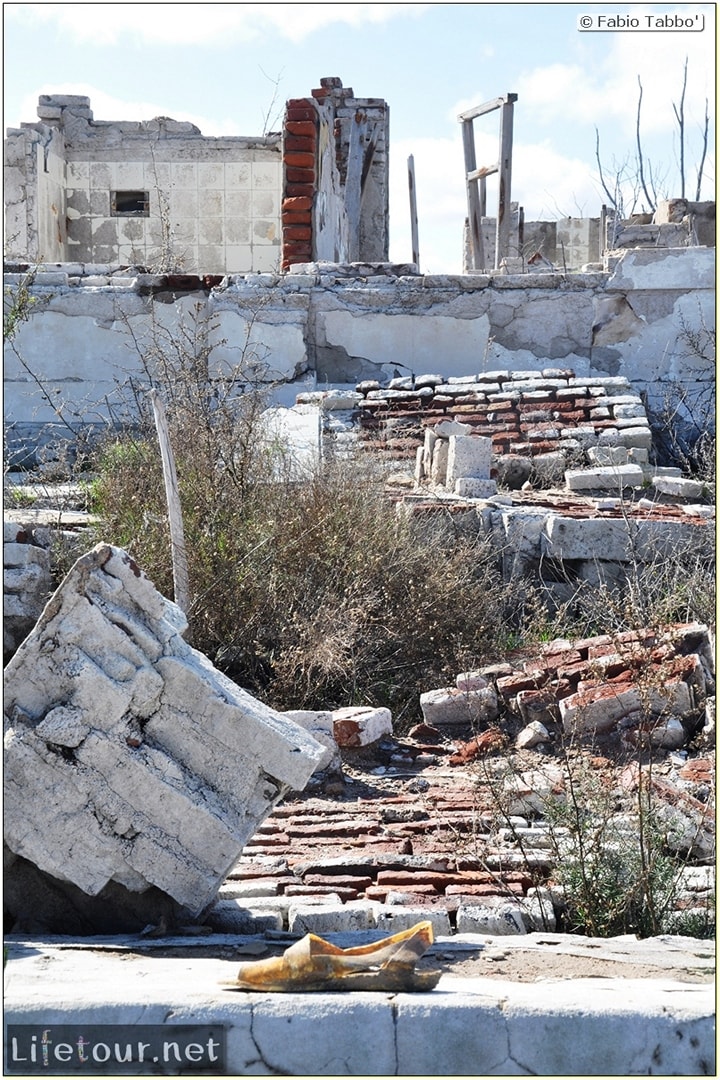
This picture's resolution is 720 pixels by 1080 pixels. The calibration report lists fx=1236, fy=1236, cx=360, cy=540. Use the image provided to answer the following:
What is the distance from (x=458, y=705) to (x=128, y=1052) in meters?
3.63

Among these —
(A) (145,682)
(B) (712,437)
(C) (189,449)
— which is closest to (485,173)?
(B) (712,437)

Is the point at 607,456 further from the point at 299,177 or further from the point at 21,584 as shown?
the point at 299,177

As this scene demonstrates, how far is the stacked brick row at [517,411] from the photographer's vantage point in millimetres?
8734

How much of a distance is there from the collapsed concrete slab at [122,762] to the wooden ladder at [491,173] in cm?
999

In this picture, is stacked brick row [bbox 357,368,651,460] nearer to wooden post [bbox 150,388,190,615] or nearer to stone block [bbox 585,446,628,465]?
stone block [bbox 585,446,628,465]

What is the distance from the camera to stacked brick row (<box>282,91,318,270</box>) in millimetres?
11531

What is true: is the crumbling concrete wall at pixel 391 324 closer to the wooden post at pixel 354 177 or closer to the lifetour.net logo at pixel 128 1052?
the wooden post at pixel 354 177

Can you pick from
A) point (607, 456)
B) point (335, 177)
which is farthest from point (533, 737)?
point (335, 177)

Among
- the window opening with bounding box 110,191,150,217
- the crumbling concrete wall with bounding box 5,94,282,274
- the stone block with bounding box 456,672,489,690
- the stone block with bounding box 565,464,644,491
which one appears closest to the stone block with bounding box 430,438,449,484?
the stone block with bounding box 565,464,644,491

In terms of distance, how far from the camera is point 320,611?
238 inches

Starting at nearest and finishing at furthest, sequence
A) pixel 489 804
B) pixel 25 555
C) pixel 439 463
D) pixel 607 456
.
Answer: pixel 489 804
pixel 25 555
pixel 439 463
pixel 607 456

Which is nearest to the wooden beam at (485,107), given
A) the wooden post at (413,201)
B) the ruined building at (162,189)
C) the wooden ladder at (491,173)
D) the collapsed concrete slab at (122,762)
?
the wooden ladder at (491,173)

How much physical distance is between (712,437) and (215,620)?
4.61 m

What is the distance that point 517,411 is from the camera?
9086 mm
